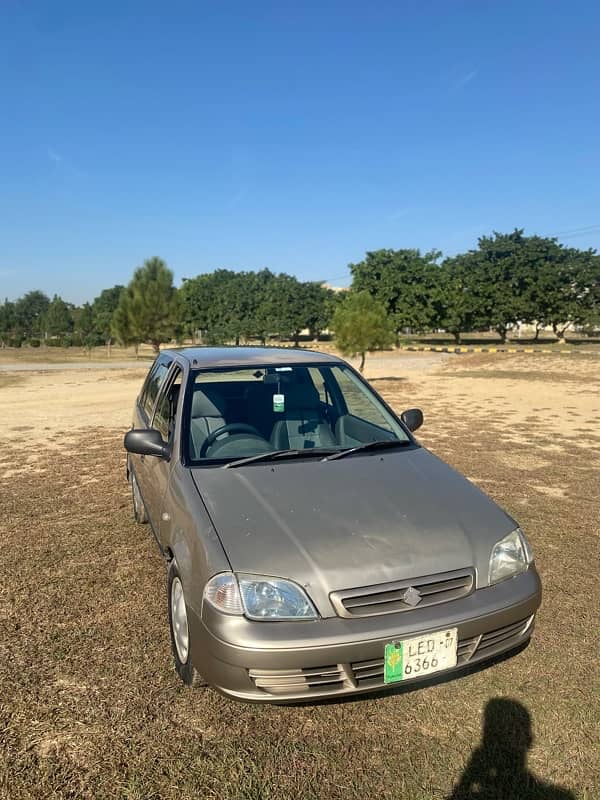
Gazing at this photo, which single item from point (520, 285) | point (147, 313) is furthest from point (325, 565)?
point (520, 285)

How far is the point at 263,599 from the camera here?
2.20 m

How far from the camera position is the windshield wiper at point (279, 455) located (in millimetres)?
3018

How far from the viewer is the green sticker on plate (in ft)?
7.09

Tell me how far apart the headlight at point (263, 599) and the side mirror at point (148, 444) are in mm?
1174

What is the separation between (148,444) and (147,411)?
1.48 meters

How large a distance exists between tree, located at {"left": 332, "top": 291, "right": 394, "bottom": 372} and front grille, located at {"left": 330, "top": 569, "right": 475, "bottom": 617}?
20.3 meters

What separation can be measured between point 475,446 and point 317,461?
6305 mm

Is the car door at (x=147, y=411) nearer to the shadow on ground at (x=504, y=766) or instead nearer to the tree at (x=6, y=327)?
the shadow on ground at (x=504, y=766)

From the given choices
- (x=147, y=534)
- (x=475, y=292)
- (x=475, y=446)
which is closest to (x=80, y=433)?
(x=147, y=534)

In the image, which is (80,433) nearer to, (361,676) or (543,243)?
(361,676)

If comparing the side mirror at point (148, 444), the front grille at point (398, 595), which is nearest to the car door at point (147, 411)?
the side mirror at point (148, 444)

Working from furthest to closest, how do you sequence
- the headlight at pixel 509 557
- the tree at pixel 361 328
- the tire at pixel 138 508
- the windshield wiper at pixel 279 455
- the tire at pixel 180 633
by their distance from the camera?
the tree at pixel 361 328 → the tire at pixel 138 508 → the windshield wiper at pixel 279 455 → the tire at pixel 180 633 → the headlight at pixel 509 557

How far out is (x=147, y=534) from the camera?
485cm

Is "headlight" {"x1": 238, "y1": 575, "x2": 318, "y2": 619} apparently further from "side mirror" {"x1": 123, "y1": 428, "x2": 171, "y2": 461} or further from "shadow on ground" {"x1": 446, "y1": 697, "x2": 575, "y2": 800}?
"side mirror" {"x1": 123, "y1": 428, "x2": 171, "y2": 461}
